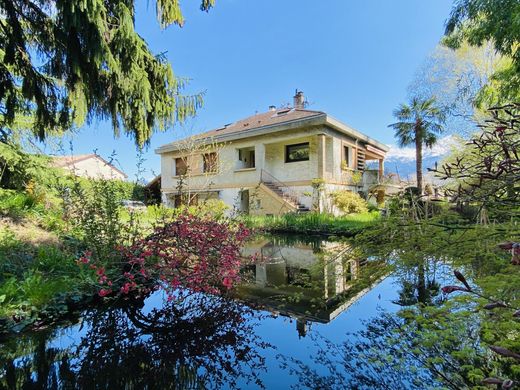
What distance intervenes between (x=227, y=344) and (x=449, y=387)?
1.82m

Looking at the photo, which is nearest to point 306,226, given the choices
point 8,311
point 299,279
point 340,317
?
point 299,279

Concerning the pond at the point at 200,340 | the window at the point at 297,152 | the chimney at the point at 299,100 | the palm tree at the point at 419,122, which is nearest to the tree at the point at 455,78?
the palm tree at the point at 419,122

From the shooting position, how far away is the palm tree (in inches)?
639

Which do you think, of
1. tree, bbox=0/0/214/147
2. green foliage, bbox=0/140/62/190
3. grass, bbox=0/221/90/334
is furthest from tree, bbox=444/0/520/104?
green foliage, bbox=0/140/62/190

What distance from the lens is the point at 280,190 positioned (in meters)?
15.4

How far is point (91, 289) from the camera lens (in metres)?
3.70

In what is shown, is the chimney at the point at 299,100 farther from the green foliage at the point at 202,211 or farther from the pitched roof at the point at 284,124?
the green foliage at the point at 202,211

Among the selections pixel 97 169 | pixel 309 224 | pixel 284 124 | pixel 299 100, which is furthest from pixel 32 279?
pixel 299 100

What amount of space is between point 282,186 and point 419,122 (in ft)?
27.9

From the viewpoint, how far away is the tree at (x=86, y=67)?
12.2 feet

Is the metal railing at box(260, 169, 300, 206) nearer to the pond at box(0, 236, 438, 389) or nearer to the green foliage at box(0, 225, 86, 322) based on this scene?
the pond at box(0, 236, 438, 389)

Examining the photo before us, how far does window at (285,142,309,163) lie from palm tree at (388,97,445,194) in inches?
225

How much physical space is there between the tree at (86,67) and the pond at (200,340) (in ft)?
9.22

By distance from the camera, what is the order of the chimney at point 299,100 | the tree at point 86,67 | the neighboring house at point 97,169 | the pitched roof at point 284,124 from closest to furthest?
the tree at point 86,67 → the neighboring house at point 97,169 → the pitched roof at point 284,124 → the chimney at point 299,100
